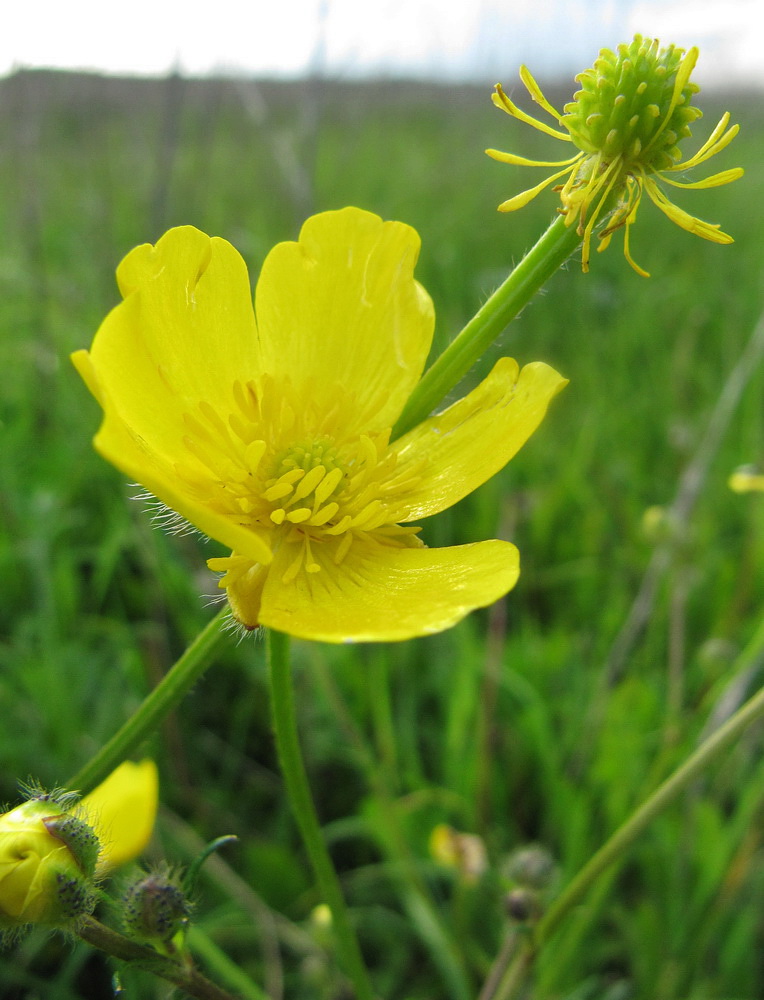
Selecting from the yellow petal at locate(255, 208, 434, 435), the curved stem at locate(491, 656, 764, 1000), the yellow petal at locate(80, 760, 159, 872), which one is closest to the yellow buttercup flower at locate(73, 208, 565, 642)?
the yellow petal at locate(255, 208, 434, 435)

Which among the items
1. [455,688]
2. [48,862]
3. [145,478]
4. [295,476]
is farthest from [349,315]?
[455,688]

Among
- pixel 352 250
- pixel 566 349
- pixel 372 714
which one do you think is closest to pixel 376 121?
pixel 566 349

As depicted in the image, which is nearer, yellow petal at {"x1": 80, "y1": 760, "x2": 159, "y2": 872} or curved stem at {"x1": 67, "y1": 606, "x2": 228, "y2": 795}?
curved stem at {"x1": 67, "y1": 606, "x2": 228, "y2": 795}

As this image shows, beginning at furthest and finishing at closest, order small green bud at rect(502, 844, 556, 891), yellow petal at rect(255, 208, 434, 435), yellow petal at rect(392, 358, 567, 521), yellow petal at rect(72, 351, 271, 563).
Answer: small green bud at rect(502, 844, 556, 891)
yellow petal at rect(255, 208, 434, 435)
yellow petal at rect(392, 358, 567, 521)
yellow petal at rect(72, 351, 271, 563)

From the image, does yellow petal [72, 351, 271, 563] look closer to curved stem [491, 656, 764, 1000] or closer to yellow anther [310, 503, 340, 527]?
yellow anther [310, 503, 340, 527]

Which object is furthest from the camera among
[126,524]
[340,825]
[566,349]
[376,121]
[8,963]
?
[376,121]

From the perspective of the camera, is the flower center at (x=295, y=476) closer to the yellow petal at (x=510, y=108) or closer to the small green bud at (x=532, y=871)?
the yellow petal at (x=510, y=108)

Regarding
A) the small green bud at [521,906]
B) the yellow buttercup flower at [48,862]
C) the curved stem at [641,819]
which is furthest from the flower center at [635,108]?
the small green bud at [521,906]

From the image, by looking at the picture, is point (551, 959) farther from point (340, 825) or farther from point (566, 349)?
point (566, 349)
